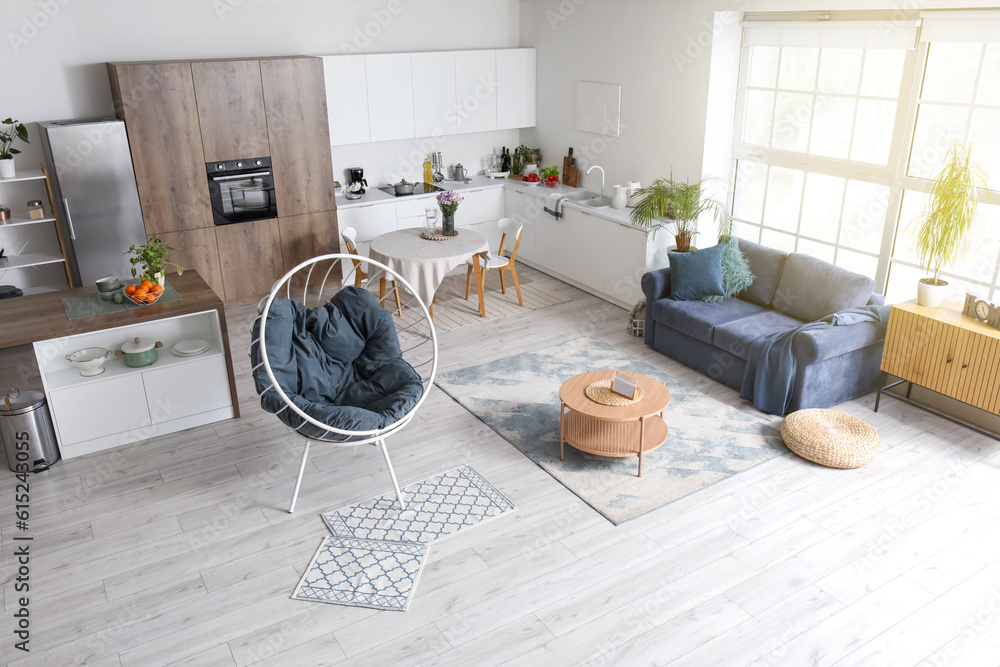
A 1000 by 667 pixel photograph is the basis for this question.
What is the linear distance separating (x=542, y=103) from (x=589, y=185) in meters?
1.16

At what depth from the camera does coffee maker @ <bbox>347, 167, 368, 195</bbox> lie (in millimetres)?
7434

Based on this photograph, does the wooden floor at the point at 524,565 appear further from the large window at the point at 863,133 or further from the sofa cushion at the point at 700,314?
the large window at the point at 863,133

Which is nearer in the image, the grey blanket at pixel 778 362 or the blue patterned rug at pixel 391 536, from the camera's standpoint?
the blue patterned rug at pixel 391 536

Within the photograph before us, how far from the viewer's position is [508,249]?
812 centimetres

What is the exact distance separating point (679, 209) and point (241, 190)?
3.73 meters

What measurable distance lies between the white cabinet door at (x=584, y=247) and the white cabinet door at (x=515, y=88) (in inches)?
56.9

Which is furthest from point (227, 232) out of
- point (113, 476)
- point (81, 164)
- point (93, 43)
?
point (113, 476)

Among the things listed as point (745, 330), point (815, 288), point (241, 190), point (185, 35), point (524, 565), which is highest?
point (185, 35)

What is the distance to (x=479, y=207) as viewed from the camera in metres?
7.88

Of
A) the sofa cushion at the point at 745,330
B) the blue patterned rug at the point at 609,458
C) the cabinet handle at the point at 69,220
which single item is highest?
the cabinet handle at the point at 69,220

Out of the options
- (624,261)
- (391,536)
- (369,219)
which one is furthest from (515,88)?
(391,536)

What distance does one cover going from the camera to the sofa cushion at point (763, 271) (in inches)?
225

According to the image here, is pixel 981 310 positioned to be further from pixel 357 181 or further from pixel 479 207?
pixel 357 181

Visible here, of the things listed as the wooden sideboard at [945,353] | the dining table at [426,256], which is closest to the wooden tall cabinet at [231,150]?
the dining table at [426,256]
